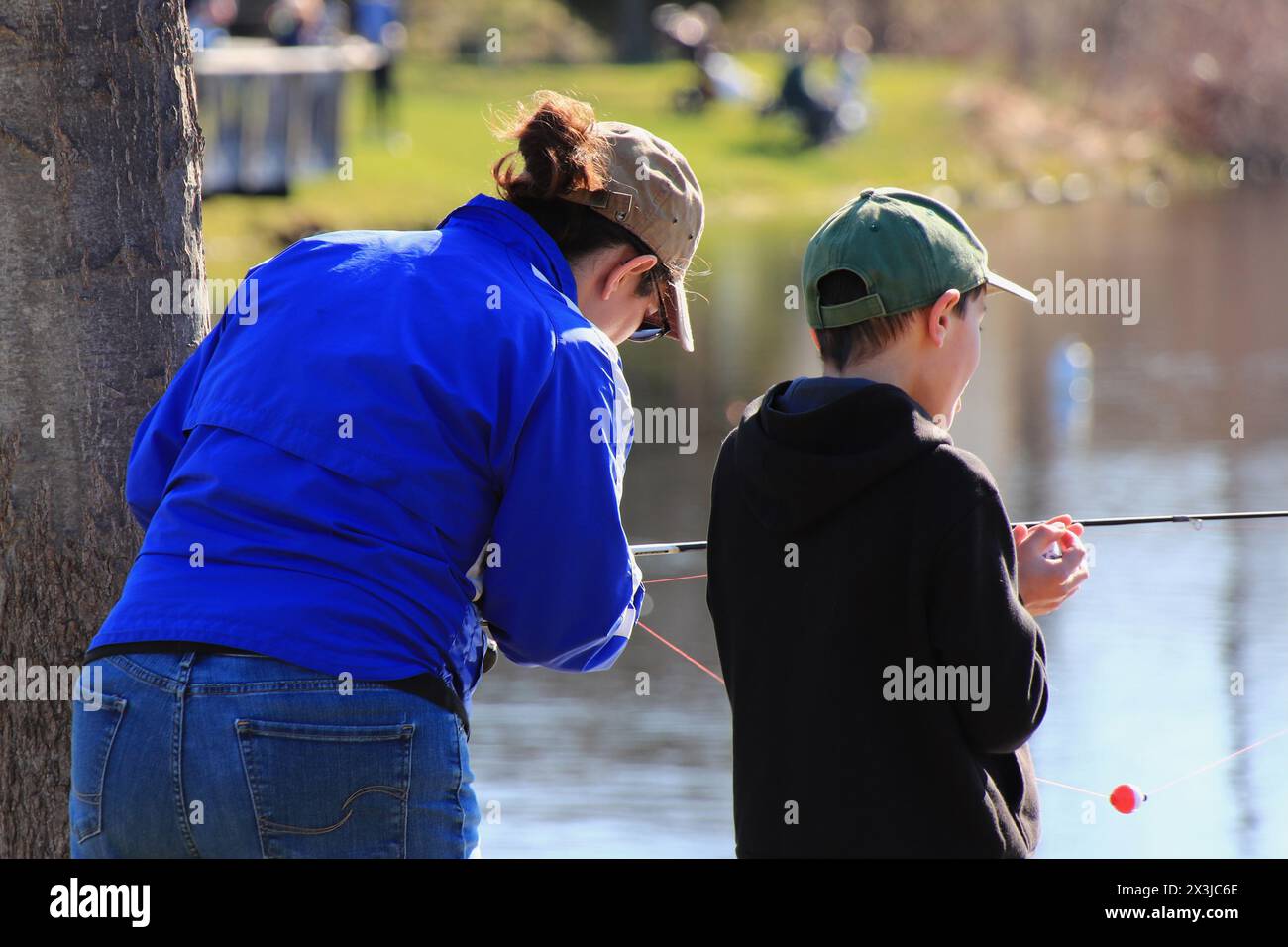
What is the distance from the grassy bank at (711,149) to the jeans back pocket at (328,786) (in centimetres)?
1711

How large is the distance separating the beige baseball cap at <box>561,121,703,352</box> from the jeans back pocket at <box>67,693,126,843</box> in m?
0.92

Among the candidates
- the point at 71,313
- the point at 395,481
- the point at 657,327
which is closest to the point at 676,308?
the point at 657,327

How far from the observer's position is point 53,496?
3385mm

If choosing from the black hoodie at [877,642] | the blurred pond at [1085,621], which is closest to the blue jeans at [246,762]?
the black hoodie at [877,642]

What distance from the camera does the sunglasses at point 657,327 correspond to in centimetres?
283

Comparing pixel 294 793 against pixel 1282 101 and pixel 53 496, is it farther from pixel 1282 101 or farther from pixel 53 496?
pixel 1282 101

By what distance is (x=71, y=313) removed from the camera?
3361 mm

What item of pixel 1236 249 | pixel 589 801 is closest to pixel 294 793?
pixel 589 801

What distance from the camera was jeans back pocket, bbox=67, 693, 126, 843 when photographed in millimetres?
2363

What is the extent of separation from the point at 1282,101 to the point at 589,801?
32.2 metres

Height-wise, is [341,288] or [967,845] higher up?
[341,288]

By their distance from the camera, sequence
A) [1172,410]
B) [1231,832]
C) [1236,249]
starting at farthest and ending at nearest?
[1236,249] → [1172,410] → [1231,832]

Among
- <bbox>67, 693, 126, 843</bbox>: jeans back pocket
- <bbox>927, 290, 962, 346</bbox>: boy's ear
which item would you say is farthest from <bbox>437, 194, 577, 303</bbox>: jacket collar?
<bbox>67, 693, 126, 843</bbox>: jeans back pocket
